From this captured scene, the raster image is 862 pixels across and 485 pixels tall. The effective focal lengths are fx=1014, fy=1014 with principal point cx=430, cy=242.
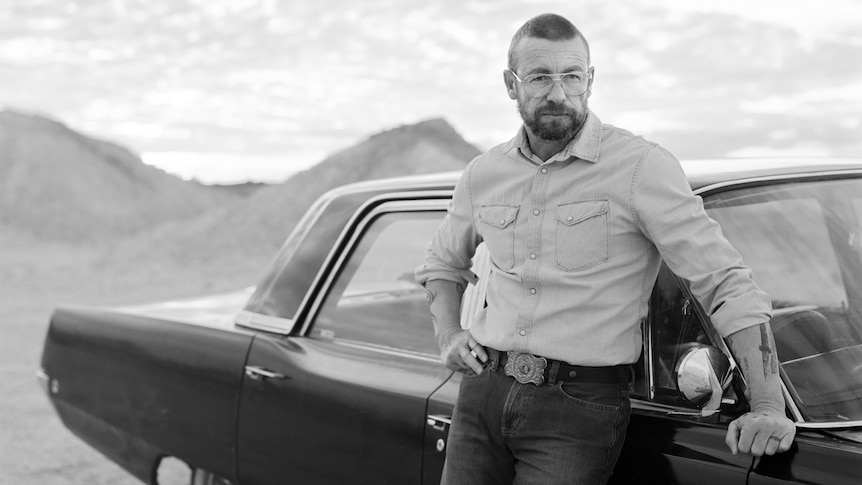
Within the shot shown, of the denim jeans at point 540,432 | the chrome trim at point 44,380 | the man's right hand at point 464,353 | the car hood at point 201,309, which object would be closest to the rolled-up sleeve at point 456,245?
the man's right hand at point 464,353

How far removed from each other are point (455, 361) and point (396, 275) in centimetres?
109

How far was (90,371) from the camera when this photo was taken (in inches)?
175

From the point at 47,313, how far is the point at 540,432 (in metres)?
11.9

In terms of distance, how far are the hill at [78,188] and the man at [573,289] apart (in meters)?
30.5

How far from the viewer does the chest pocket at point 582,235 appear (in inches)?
94.8

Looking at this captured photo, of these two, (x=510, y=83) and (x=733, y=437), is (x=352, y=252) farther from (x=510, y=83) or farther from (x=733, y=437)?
(x=733, y=437)

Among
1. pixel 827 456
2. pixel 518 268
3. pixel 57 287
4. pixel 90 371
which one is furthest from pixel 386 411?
pixel 57 287

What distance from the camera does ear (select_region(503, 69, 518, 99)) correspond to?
2.63m

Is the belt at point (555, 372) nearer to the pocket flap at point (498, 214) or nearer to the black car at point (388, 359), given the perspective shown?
the black car at point (388, 359)

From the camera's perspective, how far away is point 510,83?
2.65m

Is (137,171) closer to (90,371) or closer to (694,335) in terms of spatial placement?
(90,371)

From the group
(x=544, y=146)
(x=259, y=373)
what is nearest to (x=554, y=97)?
(x=544, y=146)

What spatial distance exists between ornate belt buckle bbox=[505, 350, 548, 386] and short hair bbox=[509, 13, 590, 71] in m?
0.74

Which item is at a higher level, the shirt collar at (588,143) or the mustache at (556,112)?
the mustache at (556,112)
